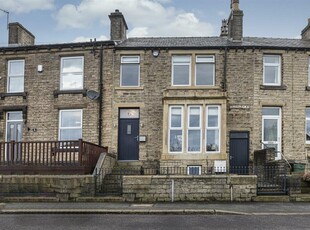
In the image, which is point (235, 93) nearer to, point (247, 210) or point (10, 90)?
point (247, 210)

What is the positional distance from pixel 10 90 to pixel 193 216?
1417cm

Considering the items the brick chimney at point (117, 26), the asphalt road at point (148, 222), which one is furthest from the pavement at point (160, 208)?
the brick chimney at point (117, 26)

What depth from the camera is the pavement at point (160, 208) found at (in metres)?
12.6

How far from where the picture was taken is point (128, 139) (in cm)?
2128

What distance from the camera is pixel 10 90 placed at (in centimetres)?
2259

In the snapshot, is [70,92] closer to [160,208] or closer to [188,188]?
[188,188]

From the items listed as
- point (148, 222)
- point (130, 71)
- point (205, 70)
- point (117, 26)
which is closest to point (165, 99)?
point (130, 71)

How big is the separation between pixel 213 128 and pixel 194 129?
2.91 feet

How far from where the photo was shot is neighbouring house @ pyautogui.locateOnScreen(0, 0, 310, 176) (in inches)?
810

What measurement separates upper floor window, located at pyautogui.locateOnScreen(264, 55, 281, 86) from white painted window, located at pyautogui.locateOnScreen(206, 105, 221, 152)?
3.33 metres

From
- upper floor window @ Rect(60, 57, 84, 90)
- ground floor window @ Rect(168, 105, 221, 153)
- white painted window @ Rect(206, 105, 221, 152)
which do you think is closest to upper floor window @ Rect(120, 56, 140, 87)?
upper floor window @ Rect(60, 57, 84, 90)

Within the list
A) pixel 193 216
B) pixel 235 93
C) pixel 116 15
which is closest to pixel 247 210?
pixel 193 216

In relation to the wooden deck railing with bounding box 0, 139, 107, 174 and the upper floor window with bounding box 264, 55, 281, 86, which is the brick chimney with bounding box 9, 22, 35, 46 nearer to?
the wooden deck railing with bounding box 0, 139, 107, 174

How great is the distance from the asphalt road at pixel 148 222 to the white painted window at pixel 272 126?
9538 mm
